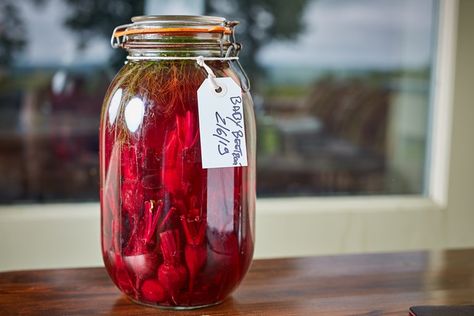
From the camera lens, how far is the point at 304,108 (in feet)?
6.48

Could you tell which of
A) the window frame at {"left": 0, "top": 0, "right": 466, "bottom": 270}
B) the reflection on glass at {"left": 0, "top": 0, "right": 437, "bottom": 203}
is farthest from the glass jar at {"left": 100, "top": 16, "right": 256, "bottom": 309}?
the reflection on glass at {"left": 0, "top": 0, "right": 437, "bottom": 203}

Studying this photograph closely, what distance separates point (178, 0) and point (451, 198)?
84 cm

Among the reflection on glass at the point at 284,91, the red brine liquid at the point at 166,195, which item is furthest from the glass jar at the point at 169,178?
the reflection on glass at the point at 284,91

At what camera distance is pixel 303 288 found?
0.83m

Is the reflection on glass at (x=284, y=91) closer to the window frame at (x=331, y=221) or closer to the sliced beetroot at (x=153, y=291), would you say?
the window frame at (x=331, y=221)

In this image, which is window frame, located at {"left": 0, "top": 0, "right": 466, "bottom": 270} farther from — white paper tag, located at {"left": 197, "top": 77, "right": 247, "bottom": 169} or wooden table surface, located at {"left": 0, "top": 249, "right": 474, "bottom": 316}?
white paper tag, located at {"left": 197, "top": 77, "right": 247, "bottom": 169}

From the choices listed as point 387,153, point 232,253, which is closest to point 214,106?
point 232,253

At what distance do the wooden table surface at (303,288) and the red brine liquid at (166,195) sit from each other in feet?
0.13

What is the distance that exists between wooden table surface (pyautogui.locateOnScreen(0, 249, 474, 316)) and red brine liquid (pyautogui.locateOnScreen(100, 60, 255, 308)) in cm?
4

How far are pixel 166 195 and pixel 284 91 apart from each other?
1256mm

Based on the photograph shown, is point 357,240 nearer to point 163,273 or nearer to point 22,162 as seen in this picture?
point 22,162

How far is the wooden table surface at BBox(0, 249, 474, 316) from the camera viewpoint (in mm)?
757

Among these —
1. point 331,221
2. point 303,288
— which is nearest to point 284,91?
point 331,221

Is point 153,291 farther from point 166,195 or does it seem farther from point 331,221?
point 331,221
